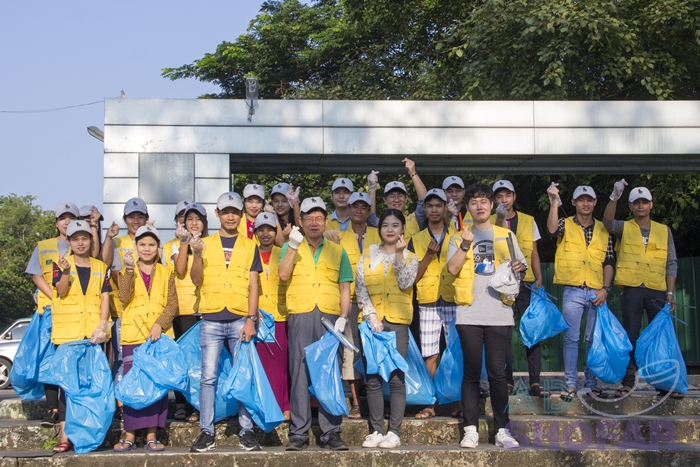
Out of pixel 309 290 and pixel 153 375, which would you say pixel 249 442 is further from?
pixel 309 290

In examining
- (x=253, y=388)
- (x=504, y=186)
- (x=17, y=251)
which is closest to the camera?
(x=253, y=388)

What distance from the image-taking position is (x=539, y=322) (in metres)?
6.21

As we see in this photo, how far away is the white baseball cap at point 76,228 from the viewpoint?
5.76m

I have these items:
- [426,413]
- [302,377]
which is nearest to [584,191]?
[426,413]

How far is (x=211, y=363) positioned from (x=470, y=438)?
191 centimetres

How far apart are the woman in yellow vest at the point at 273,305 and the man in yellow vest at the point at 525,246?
179 cm

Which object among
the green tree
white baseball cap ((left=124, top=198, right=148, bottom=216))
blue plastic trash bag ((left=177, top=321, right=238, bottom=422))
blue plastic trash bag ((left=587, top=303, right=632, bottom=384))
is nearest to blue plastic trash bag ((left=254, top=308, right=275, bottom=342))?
blue plastic trash bag ((left=177, top=321, right=238, bottom=422))

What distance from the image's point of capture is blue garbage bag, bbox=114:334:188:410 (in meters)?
5.41

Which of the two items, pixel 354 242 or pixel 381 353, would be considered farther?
pixel 354 242

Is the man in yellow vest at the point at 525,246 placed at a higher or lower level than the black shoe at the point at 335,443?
higher

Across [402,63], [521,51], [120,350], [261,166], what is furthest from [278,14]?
[120,350]

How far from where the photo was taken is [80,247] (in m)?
5.77

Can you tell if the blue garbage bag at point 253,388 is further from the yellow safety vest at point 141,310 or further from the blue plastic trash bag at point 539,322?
the blue plastic trash bag at point 539,322

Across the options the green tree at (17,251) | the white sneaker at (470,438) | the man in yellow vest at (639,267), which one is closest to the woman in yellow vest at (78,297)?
the white sneaker at (470,438)
